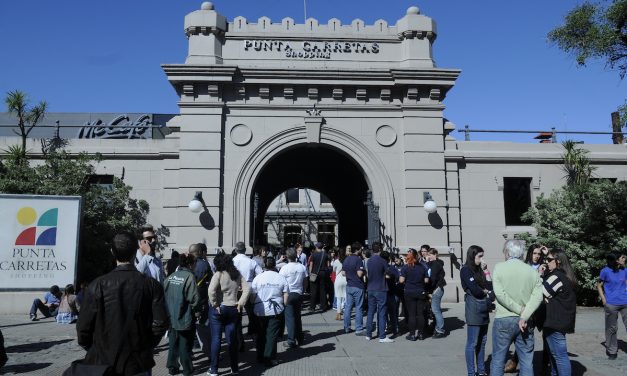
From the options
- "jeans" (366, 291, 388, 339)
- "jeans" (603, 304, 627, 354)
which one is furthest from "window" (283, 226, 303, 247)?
"jeans" (603, 304, 627, 354)

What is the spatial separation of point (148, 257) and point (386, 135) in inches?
370

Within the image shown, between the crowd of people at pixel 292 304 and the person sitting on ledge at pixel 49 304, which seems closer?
the crowd of people at pixel 292 304

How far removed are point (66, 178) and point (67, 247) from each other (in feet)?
7.61

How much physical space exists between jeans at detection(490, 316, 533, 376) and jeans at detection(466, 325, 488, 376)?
60 centimetres

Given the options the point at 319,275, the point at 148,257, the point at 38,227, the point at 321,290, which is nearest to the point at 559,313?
the point at 148,257

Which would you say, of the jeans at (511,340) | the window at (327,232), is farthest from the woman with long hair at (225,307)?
the window at (327,232)

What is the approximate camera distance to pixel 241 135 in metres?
A: 15.1

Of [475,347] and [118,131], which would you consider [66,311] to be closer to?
[475,347]

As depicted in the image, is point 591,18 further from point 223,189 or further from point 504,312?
point 223,189

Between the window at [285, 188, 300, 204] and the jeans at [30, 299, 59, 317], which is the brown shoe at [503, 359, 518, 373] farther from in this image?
the window at [285, 188, 300, 204]

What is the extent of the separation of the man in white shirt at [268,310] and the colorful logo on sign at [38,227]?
7959mm

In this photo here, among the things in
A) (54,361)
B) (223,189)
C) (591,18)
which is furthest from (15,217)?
(591,18)

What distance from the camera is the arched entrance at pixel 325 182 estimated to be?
18.5 m

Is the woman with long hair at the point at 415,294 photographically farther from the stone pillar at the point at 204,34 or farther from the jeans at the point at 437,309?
the stone pillar at the point at 204,34
